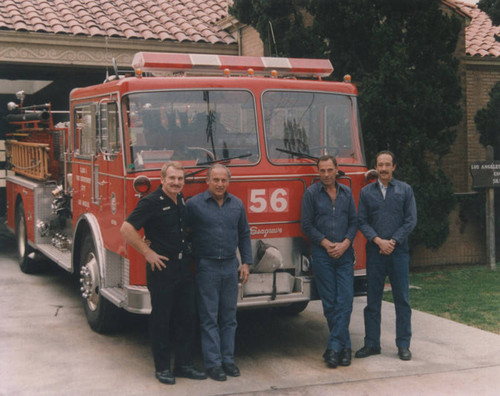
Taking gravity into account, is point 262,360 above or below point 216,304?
below

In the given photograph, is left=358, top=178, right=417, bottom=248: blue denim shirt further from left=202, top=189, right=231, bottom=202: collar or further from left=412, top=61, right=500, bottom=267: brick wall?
left=412, top=61, right=500, bottom=267: brick wall

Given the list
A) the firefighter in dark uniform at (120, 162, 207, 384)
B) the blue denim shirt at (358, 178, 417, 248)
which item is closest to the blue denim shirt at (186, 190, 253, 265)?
the firefighter in dark uniform at (120, 162, 207, 384)

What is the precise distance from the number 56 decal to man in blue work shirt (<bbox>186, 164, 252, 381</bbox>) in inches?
15.6

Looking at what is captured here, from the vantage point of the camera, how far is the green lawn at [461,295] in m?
8.23

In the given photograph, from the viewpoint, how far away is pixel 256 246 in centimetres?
642

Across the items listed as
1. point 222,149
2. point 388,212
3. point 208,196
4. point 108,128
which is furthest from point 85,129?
point 388,212

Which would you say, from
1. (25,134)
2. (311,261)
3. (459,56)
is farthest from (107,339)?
(459,56)

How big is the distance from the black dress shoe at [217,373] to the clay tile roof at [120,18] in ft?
26.2

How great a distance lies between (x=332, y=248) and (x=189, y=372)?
5.30 ft

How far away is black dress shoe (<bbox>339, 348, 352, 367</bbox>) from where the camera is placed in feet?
20.6

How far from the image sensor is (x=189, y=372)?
5.93m

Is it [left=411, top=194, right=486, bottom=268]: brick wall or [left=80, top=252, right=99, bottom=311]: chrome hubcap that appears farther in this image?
[left=411, top=194, right=486, bottom=268]: brick wall

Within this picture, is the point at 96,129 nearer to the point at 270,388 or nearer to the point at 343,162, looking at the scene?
the point at 343,162

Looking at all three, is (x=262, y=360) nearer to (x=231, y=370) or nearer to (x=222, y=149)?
(x=231, y=370)
